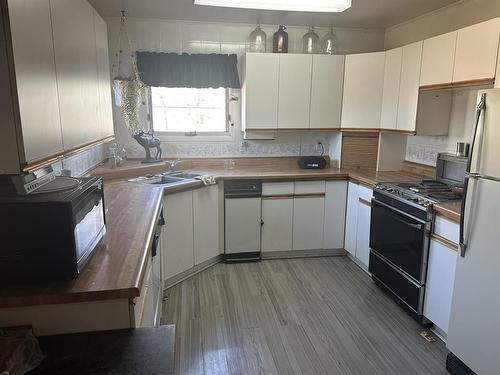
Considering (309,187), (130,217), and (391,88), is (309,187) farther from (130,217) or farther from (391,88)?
(130,217)

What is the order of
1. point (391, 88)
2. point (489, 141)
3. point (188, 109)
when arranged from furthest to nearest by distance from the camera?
point (188, 109)
point (391, 88)
point (489, 141)

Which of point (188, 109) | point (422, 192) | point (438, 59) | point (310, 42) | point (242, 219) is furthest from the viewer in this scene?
point (188, 109)

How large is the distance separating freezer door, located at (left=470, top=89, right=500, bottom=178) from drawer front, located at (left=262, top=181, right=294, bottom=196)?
180 centimetres

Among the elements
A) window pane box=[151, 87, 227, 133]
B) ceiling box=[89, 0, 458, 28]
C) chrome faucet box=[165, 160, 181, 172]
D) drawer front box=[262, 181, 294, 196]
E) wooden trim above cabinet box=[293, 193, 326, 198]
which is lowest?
wooden trim above cabinet box=[293, 193, 326, 198]

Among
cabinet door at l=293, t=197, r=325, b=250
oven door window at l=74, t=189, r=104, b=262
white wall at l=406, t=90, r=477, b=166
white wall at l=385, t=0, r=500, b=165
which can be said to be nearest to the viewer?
oven door window at l=74, t=189, r=104, b=262

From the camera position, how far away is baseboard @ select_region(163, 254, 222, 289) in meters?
3.07

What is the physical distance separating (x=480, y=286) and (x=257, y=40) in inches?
111

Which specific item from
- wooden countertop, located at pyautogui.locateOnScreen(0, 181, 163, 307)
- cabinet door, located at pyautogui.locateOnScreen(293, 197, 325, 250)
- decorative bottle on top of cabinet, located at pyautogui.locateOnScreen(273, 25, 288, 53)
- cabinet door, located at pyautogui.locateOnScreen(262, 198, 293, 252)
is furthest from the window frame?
wooden countertop, located at pyautogui.locateOnScreen(0, 181, 163, 307)

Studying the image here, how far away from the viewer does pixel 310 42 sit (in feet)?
12.2

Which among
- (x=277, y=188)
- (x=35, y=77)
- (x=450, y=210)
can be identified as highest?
(x=35, y=77)

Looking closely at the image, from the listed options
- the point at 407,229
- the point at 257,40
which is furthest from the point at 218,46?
the point at 407,229

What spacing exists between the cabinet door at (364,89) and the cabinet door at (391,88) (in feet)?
0.17

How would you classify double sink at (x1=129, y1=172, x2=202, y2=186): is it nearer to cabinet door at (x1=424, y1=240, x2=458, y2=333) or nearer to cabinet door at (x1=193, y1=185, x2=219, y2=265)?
cabinet door at (x1=193, y1=185, x2=219, y2=265)

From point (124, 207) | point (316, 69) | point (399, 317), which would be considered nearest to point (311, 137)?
point (316, 69)
